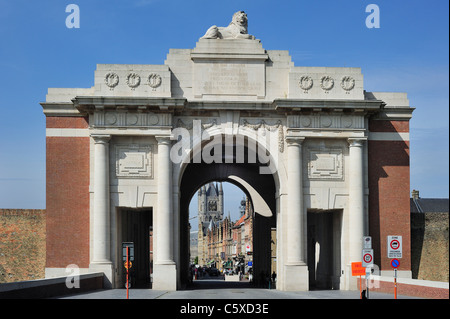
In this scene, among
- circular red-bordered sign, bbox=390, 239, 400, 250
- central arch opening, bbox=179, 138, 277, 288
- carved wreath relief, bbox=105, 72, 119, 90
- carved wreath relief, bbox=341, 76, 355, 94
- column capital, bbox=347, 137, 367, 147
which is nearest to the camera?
circular red-bordered sign, bbox=390, 239, 400, 250

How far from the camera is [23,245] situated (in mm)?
41031

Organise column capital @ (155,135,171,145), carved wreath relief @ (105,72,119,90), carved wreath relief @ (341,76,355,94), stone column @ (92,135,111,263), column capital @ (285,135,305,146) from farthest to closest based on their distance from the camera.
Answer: carved wreath relief @ (341,76,355,94), column capital @ (285,135,305,146), carved wreath relief @ (105,72,119,90), column capital @ (155,135,171,145), stone column @ (92,135,111,263)

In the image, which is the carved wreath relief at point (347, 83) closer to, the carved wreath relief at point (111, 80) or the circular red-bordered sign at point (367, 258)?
the carved wreath relief at point (111, 80)

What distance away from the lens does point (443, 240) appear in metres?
41.2

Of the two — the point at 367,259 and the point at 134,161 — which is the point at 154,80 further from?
the point at 367,259

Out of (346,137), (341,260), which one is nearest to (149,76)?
(346,137)

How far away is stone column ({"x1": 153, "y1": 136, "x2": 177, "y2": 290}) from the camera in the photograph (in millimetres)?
37750

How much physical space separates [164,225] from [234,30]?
12.0 meters

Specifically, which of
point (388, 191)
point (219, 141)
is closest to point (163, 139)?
point (219, 141)

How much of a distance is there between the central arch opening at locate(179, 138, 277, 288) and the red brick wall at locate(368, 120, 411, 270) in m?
12.3

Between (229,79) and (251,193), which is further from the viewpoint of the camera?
(251,193)

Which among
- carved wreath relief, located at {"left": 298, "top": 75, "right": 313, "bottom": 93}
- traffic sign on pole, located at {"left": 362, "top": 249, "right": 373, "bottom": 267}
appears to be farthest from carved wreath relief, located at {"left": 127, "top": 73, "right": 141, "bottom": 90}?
traffic sign on pole, located at {"left": 362, "top": 249, "right": 373, "bottom": 267}

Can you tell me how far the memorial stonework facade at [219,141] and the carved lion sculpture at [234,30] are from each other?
0.08 m

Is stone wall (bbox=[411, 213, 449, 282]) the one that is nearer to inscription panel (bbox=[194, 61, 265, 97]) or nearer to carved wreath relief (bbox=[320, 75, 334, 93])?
carved wreath relief (bbox=[320, 75, 334, 93])
